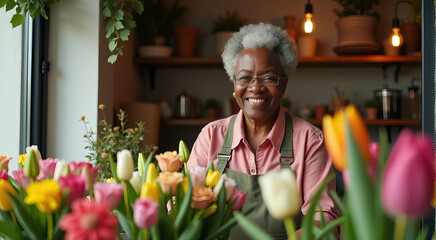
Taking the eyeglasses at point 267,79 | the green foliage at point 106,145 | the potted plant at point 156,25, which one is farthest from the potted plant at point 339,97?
the eyeglasses at point 267,79

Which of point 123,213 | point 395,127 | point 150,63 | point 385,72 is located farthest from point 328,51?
point 123,213

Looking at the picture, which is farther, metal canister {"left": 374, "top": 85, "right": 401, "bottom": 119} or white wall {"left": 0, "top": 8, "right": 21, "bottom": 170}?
metal canister {"left": 374, "top": 85, "right": 401, "bottom": 119}

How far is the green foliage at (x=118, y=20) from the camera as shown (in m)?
2.12

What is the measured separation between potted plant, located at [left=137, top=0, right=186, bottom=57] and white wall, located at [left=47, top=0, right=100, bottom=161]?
924 mm

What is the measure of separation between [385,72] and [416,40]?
1.06 feet

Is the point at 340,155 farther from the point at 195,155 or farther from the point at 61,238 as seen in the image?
the point at 195,155

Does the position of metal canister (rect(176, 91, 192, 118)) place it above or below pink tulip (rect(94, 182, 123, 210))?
above

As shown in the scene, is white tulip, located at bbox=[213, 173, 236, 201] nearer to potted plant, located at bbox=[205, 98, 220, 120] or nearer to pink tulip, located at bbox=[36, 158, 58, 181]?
pink tulip, located at bbox=[36, 158, 58, 181]

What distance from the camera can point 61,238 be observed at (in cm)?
70

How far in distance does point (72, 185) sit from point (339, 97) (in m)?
2.90

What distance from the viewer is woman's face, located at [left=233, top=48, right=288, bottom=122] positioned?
1484mm

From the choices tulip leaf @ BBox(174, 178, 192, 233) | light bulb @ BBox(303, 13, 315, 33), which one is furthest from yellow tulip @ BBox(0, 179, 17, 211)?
light bulb @ BBox(303, 13, 315, 33)

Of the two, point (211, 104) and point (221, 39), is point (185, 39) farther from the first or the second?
point (211, 104)

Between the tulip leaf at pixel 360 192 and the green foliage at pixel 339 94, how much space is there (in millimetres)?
2955
